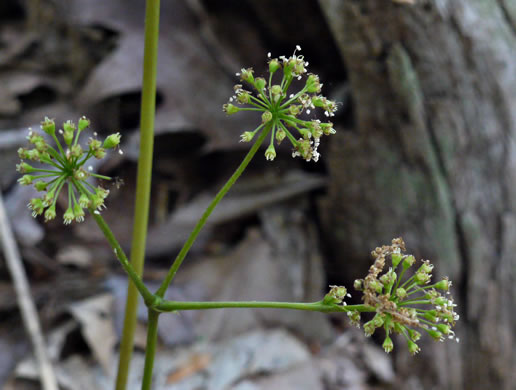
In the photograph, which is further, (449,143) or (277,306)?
(449,143)

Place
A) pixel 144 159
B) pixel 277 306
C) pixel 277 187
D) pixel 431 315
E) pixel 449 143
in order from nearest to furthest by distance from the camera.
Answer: pixel 277 306, pixel 431 315, pixel 144 159, pixel 449 143, pixel 277 187

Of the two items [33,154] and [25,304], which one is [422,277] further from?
[25,304]

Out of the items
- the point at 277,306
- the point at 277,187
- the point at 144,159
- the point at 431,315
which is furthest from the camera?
the point at 277,187

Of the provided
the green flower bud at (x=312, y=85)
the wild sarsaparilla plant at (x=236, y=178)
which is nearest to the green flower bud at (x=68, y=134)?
the wild sarsaparilla plant at (x=236, y=178)

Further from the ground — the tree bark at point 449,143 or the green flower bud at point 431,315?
the tree bark at point 449,143

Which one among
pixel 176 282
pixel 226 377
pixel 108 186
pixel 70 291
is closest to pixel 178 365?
pixel 226 377

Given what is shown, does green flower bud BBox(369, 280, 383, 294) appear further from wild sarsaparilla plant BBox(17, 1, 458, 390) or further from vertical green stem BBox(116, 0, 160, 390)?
vertical green stem BBox(116, 0, 160, 390)

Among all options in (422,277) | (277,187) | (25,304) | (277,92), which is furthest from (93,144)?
(277,187)

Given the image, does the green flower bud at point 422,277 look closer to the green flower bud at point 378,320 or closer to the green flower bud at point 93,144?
the green flower bud at point 378,320
